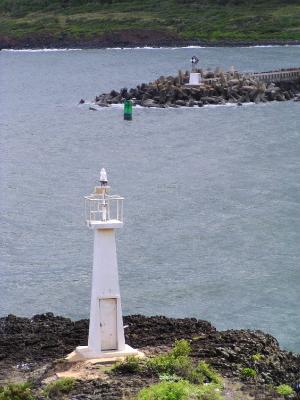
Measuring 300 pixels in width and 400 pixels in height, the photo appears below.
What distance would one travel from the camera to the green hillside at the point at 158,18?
120875 mm

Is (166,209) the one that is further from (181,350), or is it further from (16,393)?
(16,393)

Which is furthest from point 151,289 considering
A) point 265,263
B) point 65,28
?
point 65,28

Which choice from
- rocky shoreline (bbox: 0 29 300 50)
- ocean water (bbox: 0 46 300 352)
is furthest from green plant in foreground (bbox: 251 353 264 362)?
rocky shoreline (bbox: 0 29 300 50)

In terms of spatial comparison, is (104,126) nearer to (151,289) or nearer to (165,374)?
(151,289)

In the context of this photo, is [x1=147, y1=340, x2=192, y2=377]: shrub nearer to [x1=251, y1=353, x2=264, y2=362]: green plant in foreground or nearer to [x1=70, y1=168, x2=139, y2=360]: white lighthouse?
[x1=70, y1=168, x2=139, y2=360]: white lighthouse

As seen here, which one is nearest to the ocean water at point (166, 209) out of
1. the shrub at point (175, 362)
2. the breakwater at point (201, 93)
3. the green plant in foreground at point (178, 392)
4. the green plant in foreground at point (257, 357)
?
the breakwater at point (201, 93)

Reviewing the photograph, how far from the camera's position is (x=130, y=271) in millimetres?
23734

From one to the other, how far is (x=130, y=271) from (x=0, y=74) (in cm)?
6757

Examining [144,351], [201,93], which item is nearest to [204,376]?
[144,351]

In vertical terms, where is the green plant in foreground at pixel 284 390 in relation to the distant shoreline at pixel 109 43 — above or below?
above

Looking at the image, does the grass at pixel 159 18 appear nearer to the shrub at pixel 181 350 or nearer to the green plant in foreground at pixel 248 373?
the shrub at pixel 181 350

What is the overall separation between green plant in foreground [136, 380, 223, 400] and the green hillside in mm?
102234

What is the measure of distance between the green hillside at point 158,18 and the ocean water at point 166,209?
59.7 meters

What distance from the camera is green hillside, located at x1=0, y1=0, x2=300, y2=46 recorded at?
397 feet
